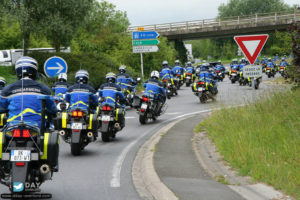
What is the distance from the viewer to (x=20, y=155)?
6.11 metres

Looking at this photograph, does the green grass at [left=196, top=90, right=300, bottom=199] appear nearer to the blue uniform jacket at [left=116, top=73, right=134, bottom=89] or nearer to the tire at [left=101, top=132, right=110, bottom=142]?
the tire at [left=101, top=132, right=110, bottom=142]

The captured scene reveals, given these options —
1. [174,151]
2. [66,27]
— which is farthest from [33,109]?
[66,27]

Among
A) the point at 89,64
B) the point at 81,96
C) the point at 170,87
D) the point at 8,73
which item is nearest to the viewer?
the point at 81,96

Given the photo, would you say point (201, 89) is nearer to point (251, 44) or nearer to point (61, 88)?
point (61, 88)

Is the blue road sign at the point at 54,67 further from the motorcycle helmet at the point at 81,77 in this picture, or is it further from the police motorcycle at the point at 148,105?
the motorcycle helmet at the point at 81,77

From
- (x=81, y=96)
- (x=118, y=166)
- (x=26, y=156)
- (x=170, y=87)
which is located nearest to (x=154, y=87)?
(x=81, y=96)

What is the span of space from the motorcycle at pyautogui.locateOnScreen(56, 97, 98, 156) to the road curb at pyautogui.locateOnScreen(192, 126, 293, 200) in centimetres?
222

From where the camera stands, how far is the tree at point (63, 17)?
31.3 meters

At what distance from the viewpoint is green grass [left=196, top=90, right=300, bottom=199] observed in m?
7.41

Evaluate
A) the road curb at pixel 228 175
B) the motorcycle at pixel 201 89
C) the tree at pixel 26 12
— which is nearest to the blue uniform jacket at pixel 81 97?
the road curb at pixel 228 175

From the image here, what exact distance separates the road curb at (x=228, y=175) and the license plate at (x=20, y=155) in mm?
2857

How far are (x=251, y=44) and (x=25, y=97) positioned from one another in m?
6.37

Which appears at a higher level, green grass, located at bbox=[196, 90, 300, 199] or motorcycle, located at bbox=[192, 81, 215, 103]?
motorcycle, located at bbox=[192, 81, 215, 103]

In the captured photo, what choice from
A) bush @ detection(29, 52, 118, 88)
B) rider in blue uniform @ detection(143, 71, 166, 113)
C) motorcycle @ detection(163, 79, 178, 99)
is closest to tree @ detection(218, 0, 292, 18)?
bush @ detection(29, 52, 118, 88)
